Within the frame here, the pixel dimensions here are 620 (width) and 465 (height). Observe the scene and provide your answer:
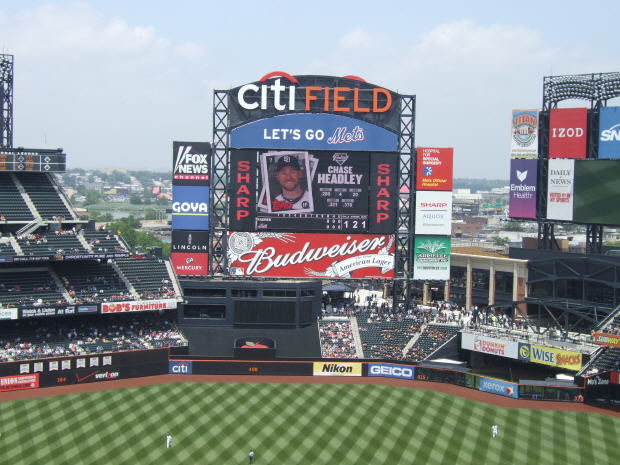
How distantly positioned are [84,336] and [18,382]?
234 inches

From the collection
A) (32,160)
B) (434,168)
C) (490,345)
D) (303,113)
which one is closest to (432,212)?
(434,168)

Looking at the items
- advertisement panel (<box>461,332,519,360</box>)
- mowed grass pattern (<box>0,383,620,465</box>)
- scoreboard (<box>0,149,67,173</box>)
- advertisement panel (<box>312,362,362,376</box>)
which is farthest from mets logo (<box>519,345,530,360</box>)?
scoreboard (<box>0,149,67,173</box>)

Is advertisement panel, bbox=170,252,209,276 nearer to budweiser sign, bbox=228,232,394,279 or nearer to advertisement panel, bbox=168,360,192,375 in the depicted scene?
budweiser sign, bbox=228,232,394,279

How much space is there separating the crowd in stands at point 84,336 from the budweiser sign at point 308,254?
6.88 meters

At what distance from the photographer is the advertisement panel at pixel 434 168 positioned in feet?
166

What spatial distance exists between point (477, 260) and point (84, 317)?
33.2 metres

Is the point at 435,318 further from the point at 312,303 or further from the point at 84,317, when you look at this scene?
the point at 84,317

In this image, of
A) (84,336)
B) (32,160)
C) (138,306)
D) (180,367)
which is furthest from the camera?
(32,160)

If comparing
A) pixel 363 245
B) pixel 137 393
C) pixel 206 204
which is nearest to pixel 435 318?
pixel 363 245

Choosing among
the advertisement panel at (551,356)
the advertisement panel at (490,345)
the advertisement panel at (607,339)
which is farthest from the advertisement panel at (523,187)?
the advertisement panel at (607,339)

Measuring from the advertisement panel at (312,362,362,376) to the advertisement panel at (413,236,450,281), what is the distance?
9828 mm

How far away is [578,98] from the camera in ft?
167

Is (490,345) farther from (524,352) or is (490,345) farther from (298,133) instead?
(298,133)

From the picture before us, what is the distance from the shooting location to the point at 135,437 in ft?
112
